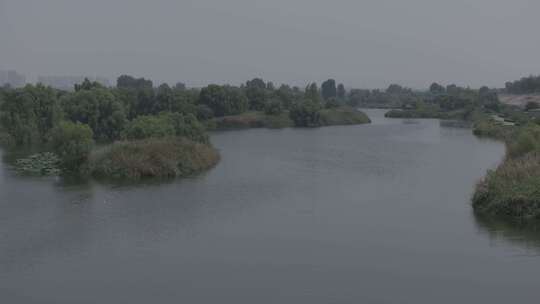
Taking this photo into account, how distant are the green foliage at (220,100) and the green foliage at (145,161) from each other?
37.2 meters

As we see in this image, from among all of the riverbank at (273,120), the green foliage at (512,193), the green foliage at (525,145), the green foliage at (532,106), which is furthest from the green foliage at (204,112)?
the green foliage at (512,193)

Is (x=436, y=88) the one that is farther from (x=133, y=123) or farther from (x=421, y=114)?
(x=133, y=123)

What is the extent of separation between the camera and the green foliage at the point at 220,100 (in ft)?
232

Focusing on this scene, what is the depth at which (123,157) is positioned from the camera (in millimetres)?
31141

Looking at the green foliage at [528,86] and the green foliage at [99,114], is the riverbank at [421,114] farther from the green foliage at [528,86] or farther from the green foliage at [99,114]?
the green foliage at [99,114]

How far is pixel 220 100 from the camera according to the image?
233ft

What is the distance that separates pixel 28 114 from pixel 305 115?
33430mm

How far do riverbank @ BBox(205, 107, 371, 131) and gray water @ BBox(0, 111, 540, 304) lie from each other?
3581cm

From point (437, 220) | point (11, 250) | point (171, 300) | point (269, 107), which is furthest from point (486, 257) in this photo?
point (269, 107)

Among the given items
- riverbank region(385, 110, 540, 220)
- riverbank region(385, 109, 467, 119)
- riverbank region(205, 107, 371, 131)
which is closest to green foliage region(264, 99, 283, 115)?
riverbank region(205, 107, 371, 131)

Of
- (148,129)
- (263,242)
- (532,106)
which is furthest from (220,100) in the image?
(263,242)

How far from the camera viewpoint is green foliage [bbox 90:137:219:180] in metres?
30.7

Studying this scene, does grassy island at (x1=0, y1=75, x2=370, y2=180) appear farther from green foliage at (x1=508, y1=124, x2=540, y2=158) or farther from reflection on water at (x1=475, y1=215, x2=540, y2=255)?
green foliage at (x1=508, y1=124, x2=540, y2=158)

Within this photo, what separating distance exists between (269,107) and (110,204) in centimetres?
5027
